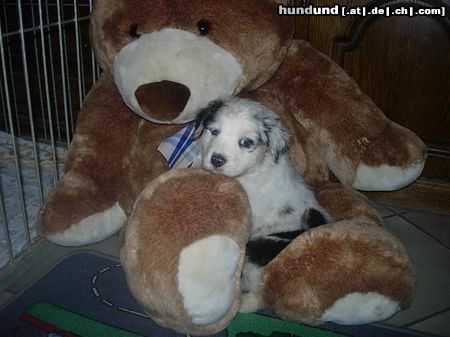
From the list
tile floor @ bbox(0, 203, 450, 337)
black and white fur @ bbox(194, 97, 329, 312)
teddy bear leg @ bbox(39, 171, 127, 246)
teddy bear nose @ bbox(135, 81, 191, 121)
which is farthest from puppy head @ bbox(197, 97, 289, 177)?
tile floor @ bbox(0, 203, 450, 337)

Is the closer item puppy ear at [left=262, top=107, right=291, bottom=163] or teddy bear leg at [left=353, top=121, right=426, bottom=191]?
puppy ear at [left=262, top=107, right=291, bottom=163]

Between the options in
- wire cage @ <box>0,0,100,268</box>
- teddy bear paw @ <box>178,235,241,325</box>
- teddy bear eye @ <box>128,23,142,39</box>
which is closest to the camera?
teddy bear paw @ <box>178,235,241,325</box>

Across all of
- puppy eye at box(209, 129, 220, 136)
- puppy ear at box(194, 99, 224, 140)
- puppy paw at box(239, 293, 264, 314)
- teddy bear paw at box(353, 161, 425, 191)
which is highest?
puppy ear at box(194, 99, 224, 140)

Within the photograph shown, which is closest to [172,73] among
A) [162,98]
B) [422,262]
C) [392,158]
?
[162,98]

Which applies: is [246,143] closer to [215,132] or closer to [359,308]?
[215,132]

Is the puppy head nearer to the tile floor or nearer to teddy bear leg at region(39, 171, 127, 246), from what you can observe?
teddy bear leg at region(39, 171, 127, 246)

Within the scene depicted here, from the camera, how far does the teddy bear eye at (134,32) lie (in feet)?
4.57

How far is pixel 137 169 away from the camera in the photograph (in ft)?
5.45

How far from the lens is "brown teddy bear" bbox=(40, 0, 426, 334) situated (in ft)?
4.01

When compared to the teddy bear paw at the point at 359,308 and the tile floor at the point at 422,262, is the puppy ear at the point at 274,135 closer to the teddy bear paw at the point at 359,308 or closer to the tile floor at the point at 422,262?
the teddy bear paw at the point at 359,308

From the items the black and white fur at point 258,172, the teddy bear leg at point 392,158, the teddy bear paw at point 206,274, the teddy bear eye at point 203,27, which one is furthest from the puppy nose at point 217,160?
the teddy bear leg at point 392,158

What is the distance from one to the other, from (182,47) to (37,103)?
2323mm

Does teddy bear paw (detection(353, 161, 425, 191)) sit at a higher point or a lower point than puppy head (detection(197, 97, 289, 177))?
lower

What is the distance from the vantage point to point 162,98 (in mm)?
1316
